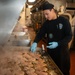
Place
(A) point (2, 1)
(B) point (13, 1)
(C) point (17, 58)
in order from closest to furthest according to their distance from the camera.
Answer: (A) point (2, 1) → (B) point (13, 1) → (C) point (17, 58)

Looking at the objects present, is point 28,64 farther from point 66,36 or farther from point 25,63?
point 66,36

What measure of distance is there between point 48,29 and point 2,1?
206 centimetres

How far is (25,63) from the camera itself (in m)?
2.57

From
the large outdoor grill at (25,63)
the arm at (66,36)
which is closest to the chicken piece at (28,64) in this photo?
the large outdoor grill at (25,63)

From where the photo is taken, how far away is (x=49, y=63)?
252 cm

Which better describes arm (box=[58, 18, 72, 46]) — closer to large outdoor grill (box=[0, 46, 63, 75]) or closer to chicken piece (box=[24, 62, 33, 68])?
large outdoor grill (box=[0, 46, 63, 75])

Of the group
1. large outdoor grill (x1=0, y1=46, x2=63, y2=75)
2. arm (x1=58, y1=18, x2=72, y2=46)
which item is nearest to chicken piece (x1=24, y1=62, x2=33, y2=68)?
large outdoor grill (x1=0, y1=46, x2=63, y2=75)

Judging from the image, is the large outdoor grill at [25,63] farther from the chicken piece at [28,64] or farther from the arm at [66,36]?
the arm at [66,36]

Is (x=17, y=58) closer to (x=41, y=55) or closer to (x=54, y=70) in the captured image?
(x=41, y=55)

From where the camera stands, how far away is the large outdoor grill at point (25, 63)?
2.15 m

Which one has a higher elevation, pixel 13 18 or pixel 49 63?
pixel 13 18

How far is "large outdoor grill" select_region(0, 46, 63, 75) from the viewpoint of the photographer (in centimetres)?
215

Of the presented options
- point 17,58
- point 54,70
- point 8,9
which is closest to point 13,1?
point 8,9

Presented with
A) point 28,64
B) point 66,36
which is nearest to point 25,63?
point 28,64
